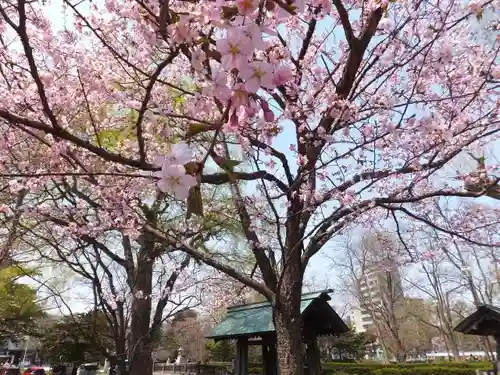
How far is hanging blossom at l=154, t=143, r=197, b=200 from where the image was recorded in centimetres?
100

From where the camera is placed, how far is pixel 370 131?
400cm

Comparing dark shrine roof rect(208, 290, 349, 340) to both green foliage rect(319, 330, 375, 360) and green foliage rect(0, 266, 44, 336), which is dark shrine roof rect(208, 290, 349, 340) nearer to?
green foliage rect(0, 266, 44, 336)

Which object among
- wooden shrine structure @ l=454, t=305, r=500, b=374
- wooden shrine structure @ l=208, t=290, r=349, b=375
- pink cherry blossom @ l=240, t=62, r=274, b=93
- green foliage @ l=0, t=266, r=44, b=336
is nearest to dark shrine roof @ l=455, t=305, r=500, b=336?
wooden shrine structure @ l=454, t=305, r=500, b=374

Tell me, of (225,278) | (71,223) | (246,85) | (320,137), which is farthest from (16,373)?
(246,85)

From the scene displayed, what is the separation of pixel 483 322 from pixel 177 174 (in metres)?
9.28

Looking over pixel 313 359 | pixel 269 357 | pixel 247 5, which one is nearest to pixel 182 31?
pixel 247 5

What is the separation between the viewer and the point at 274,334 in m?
6.42

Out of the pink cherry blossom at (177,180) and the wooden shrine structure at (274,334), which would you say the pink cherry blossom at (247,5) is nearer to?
Answer: the pink cherry blossom at (177,180)

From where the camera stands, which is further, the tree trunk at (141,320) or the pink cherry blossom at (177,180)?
the tree trunk at (141,320)

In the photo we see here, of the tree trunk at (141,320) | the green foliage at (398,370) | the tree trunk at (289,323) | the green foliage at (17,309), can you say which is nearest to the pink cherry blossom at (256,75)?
the tree trunk at (289,323)

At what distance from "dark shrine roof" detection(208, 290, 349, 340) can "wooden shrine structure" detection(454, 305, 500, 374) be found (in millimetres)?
3325

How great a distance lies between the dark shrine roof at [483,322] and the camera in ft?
25.2

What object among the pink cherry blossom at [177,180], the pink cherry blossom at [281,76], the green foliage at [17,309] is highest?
the green foliage at [17,309]

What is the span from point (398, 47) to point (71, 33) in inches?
146
